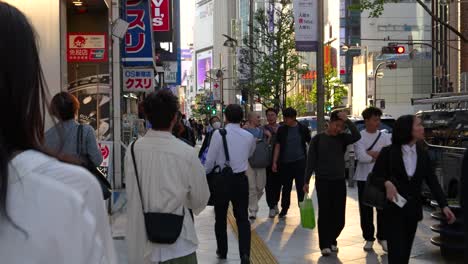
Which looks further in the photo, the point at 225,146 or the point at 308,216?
the point at 308,216

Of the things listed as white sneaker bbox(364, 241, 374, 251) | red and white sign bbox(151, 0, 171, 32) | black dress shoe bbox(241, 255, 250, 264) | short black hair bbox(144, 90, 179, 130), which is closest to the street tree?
red and white sign bbox(151, 0, 171, 32)

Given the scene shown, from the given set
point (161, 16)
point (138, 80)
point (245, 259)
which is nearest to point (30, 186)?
point (245, 259)

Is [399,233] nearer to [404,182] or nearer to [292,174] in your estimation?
[404,182]

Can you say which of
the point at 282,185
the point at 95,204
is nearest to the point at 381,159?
the point at 95,204

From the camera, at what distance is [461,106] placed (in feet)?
A: 37.5

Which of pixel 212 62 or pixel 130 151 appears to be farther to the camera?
pixel 212 62

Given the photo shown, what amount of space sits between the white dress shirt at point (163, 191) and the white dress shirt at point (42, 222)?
2.89 meters

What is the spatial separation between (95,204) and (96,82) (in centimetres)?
1351

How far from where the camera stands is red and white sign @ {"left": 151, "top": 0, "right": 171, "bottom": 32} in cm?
2667

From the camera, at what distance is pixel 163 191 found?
426 cm

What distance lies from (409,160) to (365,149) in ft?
8.43

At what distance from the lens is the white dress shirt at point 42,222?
4.37 feet

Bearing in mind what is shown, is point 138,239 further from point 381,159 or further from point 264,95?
point 264,95

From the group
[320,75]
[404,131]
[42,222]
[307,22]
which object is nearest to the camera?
[42,222]
